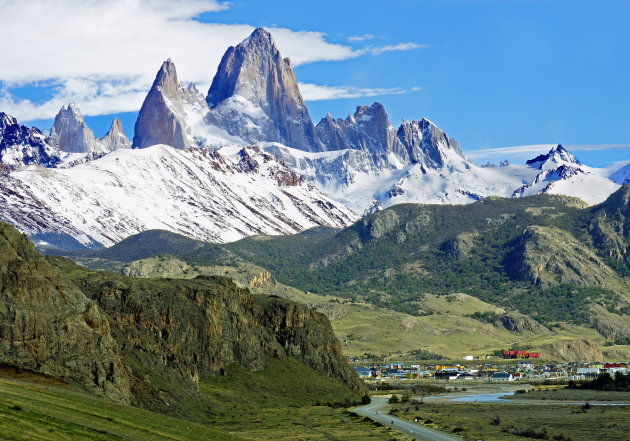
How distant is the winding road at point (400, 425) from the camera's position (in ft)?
387

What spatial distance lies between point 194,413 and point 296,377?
4859cm

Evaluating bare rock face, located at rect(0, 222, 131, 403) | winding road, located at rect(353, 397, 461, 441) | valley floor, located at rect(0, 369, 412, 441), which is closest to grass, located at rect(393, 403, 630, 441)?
winding road, located at rect(353, 397, 461, 441)

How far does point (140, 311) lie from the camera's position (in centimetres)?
14262

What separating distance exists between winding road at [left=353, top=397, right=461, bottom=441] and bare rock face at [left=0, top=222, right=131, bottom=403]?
3625 cm

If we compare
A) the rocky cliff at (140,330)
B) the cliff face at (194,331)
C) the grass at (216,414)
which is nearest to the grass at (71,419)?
the grass at (216,414)

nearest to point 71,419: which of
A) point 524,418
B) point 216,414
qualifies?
point 216,414

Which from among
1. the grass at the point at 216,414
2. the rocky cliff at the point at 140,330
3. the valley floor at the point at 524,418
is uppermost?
the rocky cliff at the point at 140,330

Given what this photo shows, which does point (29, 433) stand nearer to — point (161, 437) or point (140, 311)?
point (161, 437)

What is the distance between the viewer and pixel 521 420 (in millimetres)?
144500

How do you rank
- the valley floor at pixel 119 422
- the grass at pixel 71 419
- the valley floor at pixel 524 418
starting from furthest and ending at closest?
the valley floor at pixel 524 418
the valley floor at pixel 119 422
the grass at pixel 71 419

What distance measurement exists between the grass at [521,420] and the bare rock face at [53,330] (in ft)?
141

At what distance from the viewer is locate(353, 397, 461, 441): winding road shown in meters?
118

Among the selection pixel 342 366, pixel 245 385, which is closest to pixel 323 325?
pixel 342 366

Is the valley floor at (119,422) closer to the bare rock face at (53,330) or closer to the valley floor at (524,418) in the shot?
the bare rock face at (53,330)
